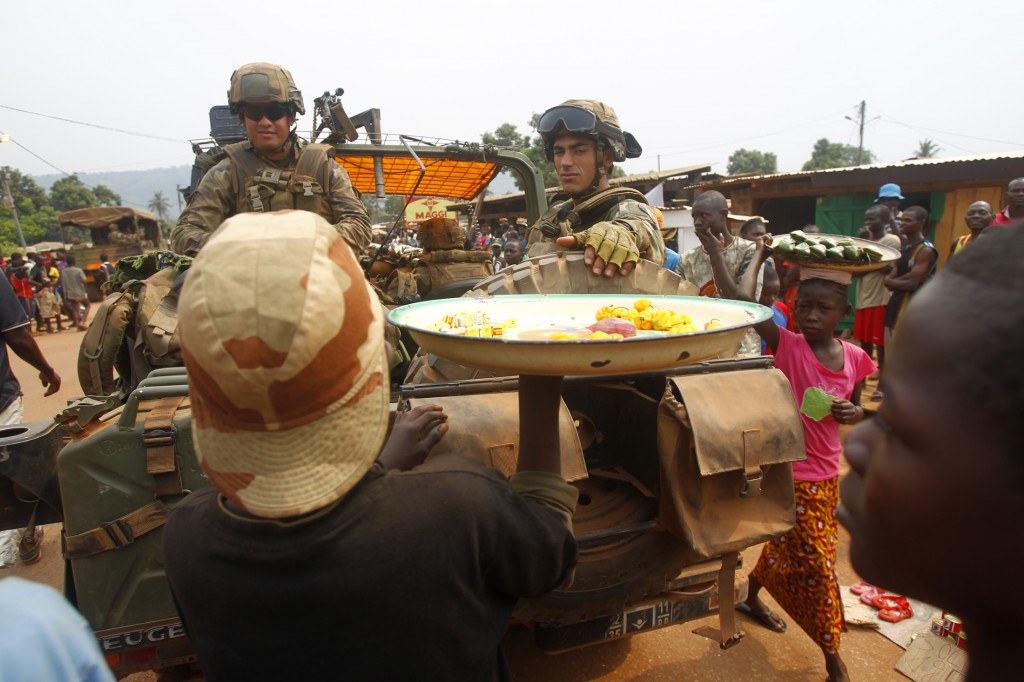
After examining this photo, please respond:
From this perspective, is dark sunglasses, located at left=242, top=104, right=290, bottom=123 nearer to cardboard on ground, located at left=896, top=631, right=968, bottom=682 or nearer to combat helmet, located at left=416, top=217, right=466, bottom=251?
combat helmet, located at left=416, top=217, right=466, bottom=251

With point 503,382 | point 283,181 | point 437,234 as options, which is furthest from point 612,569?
point 437,234

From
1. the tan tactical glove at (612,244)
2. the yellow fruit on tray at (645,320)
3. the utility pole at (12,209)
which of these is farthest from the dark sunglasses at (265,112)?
the utility pole at (12,209)

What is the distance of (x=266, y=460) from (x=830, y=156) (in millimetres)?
72600

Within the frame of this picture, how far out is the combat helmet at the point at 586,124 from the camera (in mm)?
3262

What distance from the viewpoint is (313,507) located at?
1.00m

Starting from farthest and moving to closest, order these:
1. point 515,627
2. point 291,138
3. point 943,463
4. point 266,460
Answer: point 291,138
point 515,627
point 266,460
point 943,463

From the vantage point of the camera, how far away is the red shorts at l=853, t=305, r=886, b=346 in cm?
752

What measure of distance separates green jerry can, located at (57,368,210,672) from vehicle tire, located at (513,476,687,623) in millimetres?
1196

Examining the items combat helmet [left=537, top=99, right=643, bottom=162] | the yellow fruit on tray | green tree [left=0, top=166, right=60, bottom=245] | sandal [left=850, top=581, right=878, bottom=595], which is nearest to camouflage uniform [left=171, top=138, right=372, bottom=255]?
combat helmet [left=537, top=99, right=643, bottom=162]

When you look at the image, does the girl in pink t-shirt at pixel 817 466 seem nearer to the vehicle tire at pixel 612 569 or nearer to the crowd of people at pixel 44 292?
the vehicle tire at pixel 612 569

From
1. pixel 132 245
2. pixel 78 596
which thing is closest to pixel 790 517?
pixel 78 596

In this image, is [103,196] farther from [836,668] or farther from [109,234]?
[836,668]

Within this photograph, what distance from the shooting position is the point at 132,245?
71.8 feet

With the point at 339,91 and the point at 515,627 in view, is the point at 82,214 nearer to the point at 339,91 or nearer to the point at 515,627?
the point at 339,91
